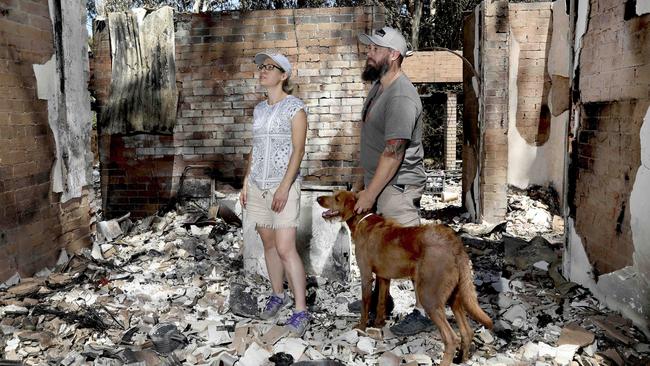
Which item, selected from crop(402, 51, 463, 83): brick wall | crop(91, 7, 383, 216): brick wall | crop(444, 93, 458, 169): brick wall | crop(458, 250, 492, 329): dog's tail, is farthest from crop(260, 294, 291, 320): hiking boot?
crop(444, 93, 458, 169): brick wall

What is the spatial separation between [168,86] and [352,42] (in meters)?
2.82

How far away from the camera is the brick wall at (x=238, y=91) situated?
7.29 m

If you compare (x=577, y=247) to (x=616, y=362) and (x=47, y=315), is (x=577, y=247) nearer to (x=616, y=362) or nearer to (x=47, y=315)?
(x=616, y=362)

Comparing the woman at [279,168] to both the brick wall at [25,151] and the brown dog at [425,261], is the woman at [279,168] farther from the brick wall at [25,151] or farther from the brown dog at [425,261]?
the brick wall at [25,151]

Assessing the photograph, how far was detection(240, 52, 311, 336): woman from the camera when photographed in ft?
11.7

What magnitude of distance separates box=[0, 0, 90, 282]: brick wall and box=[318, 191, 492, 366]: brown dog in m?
3.04

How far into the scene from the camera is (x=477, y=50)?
27.0 feet

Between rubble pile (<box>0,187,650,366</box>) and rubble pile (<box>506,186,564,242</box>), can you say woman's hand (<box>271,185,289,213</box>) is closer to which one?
rubble pile (<box>0,187,650,366</box>)

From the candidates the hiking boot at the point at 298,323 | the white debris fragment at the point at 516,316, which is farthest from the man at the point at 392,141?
the white debris fragment at the point at 516,316

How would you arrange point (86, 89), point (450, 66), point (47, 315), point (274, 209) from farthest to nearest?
point (450, 66) → point (86, 89) → point (47, 315) → point (274, 209)

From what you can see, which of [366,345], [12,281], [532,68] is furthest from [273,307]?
[532,68]

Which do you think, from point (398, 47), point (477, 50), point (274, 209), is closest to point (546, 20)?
point (477, 50)

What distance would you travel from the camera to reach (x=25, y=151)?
476 cm

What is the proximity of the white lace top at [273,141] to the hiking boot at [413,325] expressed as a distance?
1355mm
